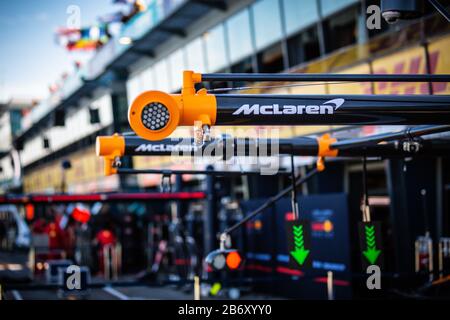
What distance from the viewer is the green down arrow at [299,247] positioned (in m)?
7.04

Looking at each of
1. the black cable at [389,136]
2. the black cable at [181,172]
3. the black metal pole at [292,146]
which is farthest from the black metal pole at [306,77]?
the black cable at [181,172]

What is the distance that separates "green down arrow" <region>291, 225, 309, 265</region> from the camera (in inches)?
277

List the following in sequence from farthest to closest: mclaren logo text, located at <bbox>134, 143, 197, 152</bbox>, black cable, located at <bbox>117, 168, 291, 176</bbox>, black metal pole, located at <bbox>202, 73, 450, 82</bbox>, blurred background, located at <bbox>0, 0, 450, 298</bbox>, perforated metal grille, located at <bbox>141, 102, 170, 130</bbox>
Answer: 1. blurred background, located at <bbox>0, 0, 450, 298</bbox>
2. black cable, located at <bbox>117, 168, 291, 176</bbox>
3. mclaren logo text, located at <bbox>134, 143, 197, 152</bbox>
4. black metal pole, located at <bbox>202, 73, 450, 82</bbox>
5. perforated metal grille, located at <bbox>141, 102, 170, 130</bbox>

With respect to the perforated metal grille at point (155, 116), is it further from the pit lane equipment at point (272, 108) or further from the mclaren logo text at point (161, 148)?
the mclaren logo text at point (161, 148)

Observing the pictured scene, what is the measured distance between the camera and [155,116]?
455 centimetres

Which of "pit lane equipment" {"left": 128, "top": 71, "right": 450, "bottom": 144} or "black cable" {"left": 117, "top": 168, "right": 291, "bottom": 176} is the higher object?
"pit lane equipment" {"left": 128, "top": 71, "right": 450, "bottom": 144}

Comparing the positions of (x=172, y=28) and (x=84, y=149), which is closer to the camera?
(x=172, y=28)

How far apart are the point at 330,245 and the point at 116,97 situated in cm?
1622

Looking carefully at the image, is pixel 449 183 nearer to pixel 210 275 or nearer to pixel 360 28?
pixel 360 28

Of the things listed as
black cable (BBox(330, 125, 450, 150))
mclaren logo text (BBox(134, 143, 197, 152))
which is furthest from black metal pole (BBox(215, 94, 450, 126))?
mclaren logo text (BBox(134, 143, 197, 152))

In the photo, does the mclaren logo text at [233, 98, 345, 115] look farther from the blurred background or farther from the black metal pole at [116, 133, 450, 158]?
the blurred background

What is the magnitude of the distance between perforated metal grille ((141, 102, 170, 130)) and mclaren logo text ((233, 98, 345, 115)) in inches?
21.7

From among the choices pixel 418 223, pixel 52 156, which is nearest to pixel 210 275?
pixel 418 223

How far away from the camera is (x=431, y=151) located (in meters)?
7.94
